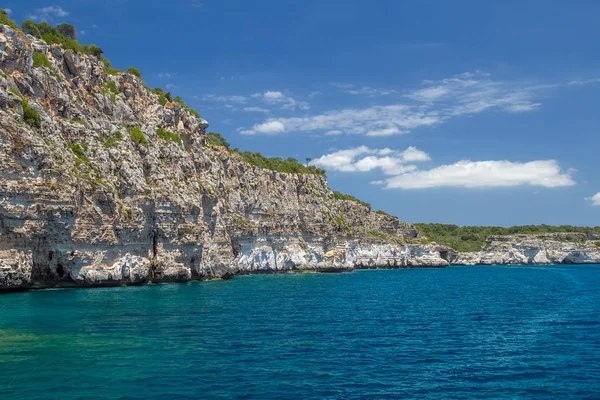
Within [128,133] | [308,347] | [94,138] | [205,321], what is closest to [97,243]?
[94,138]

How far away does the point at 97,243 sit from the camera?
178 feet

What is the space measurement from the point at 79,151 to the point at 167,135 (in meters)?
17.7

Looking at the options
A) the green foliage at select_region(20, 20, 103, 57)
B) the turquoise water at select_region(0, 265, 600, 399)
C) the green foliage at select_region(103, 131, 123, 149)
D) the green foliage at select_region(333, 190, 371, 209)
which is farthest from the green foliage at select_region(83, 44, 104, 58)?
the green foliage at select_region(333, 190, 371, 209)

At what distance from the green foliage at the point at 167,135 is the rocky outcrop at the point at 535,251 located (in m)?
125

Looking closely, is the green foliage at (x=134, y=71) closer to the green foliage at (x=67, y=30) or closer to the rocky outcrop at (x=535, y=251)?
the green foliage at (x=67, y=30)

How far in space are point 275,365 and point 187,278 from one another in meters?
45.4

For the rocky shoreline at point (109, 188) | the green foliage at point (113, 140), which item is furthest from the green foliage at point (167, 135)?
the green foliage at point (113, 140)

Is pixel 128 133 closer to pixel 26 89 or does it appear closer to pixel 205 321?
pixel 26 89

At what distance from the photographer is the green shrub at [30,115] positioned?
50.7 metres

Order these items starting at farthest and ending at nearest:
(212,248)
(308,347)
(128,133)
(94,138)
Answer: (212,248) < (128,133) < (94,138) < (308,347)

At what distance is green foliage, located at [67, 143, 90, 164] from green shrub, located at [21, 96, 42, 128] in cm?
575

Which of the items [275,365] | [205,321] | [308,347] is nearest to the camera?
[275,365]

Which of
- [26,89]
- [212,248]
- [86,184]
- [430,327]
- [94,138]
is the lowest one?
[430,327]

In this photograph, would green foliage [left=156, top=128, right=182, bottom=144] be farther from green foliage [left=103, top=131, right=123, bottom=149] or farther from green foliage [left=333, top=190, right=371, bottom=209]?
green foliage [left=333, top=190, right=371, bottom=209]
